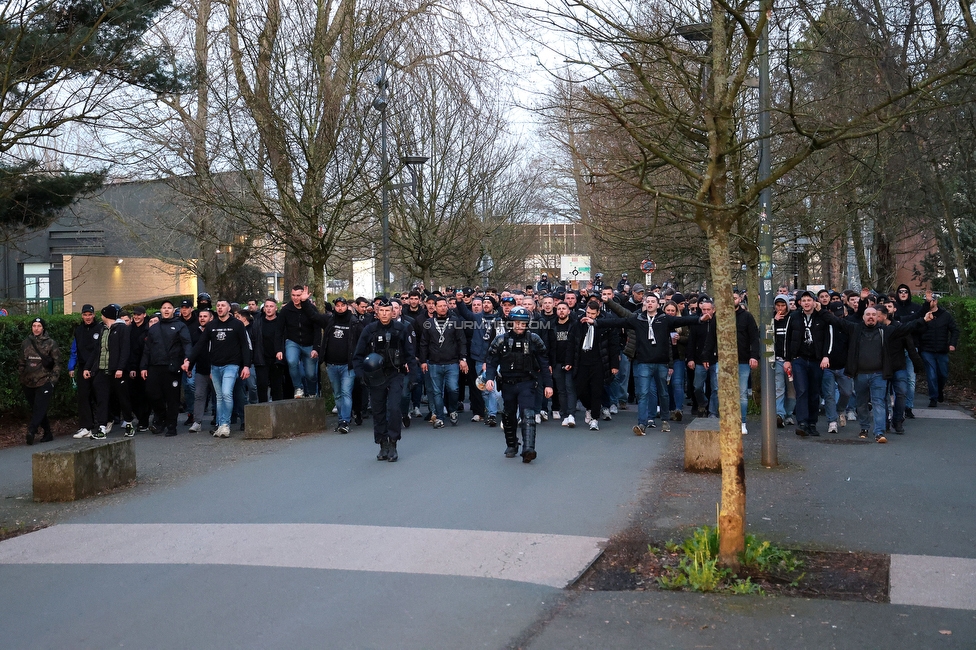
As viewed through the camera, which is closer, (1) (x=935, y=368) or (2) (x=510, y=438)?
(2) (x=510, y=438)

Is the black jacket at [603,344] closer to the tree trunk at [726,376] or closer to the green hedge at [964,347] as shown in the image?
the green hedge at [964,347]

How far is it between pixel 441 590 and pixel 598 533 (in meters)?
1.90

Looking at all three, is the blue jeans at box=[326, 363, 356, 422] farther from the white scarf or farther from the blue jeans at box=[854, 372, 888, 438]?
the blue jeans at box=[854, 372, 888, 438]

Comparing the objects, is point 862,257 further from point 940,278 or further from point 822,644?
point 822,644

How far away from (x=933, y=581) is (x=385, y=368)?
22.4 ft

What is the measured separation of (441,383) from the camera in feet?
48.3

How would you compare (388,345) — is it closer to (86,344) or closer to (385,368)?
(385,368)

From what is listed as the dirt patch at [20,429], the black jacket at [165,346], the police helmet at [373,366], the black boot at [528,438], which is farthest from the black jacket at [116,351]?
the black boot at [528,438]

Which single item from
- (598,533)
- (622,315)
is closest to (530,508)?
(598,533)

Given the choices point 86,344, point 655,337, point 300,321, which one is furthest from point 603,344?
point 86,344

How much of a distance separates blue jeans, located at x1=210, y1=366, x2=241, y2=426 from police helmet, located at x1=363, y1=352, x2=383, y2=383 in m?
2.98

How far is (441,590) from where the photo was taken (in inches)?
248

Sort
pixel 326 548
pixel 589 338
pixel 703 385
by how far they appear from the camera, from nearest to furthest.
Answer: pixel 326 548 < pixel 589 338 < pixel 703 385

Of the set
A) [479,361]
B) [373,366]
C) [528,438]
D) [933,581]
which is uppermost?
[373,366]
